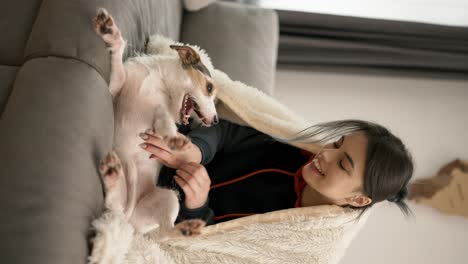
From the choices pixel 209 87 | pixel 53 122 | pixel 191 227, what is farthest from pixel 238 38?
pixel 53 122

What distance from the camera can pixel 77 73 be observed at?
0.93 m

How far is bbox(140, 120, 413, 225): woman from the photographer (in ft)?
3.73

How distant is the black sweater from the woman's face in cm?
14

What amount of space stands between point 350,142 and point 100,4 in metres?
0.70

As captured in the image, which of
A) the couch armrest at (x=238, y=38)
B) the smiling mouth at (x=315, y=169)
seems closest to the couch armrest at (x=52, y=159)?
the smiling mouth at (x=315, y=169)

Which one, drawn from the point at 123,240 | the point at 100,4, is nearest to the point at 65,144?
the point at 123,240

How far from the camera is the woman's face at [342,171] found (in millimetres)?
1213

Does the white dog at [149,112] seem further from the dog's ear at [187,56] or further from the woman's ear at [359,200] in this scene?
the woman's ear at [359,200]

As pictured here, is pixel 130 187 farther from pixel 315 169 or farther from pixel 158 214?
pixel 315 169

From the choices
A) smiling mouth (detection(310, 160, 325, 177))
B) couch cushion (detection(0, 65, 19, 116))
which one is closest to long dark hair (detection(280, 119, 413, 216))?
smiling mouth (detection(310, 160, 325, 177))

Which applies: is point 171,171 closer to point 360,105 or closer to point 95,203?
point 95,203

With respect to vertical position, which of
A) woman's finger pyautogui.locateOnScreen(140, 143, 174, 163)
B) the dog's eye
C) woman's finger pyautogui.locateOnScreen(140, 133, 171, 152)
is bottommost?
woman's finger pyautogui.locateOnScreen(140, 143, 174, 163)

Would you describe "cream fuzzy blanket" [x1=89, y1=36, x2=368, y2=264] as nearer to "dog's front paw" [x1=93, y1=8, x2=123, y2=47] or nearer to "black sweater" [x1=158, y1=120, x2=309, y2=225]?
"black sweater" [x1=158, y1=120, x2=309, y2=225]

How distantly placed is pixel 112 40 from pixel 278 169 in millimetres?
630
